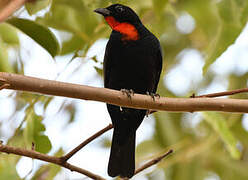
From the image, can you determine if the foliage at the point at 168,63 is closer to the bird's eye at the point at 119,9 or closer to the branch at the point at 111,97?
the bird's eye at the point at 119,9

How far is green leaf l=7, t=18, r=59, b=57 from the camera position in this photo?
247 centimetres

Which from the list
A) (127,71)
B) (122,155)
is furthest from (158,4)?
(122,155)

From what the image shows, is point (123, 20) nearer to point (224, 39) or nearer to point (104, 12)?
point (104, 12)

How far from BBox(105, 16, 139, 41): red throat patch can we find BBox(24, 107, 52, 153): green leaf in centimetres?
120

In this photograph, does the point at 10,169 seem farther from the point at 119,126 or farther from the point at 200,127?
the point at 200,127

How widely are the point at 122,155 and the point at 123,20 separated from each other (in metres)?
1.15

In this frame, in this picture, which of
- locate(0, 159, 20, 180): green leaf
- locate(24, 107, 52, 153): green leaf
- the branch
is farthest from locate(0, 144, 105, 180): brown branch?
the branch

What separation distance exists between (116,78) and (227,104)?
1.34 metres

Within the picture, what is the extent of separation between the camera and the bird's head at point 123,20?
3.37 meters

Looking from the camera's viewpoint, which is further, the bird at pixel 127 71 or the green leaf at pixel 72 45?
the green leaf at pixel 72 45

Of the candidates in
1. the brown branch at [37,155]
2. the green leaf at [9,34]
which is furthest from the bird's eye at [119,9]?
the brown branch at [37,155]

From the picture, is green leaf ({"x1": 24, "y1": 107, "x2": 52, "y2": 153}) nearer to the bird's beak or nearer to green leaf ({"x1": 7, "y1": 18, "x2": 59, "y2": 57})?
green leaf ({"x1": 7, "y1": 18, "x2": 59, "y2": 57})

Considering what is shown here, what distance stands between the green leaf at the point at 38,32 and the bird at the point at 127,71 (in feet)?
2.60

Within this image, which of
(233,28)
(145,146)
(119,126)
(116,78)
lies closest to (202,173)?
(145,146)
